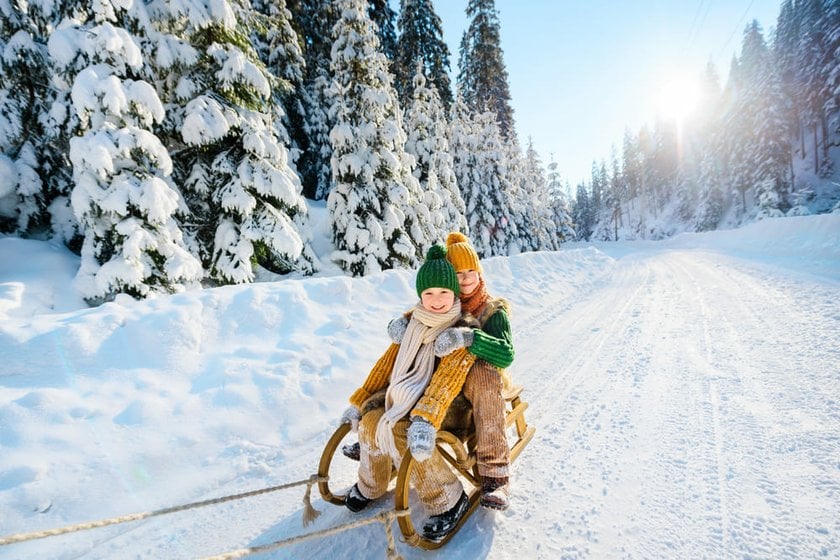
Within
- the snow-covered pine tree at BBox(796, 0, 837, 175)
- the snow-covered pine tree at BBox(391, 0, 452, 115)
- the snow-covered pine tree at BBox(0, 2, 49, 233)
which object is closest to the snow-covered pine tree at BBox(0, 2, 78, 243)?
the snow-covered pine tree at BBox(0, 2, 49, 233)

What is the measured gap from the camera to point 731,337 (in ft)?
16.3

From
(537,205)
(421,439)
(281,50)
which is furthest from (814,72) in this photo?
(421,439)

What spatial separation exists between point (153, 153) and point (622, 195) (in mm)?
80655

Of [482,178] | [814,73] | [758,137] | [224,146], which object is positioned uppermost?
[814,73]

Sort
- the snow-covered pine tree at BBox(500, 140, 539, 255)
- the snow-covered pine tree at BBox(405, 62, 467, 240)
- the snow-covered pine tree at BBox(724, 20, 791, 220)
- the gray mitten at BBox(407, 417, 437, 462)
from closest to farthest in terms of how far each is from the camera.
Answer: the gray mitten at BBox(407, 417, 437, 462), the snow-covered pine tree at BBox(405, 62, 467, 240), the snow-covered pine tree at BBox(500, 140, 539, 255), the snow-covered pine tree at BBox(724, 20, 791, 220)

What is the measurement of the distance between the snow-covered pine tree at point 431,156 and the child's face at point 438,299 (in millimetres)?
11957

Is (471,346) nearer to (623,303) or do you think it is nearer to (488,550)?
(488,550)

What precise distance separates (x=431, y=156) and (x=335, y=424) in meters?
13.8

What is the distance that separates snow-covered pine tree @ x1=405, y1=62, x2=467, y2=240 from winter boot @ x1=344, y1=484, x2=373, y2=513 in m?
12.2

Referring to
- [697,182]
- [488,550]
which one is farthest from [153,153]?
[697,182]

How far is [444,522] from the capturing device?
85.6 inches

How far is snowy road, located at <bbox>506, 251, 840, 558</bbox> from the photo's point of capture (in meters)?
2.07

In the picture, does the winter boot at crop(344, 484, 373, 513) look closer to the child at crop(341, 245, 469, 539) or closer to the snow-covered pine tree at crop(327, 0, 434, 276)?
the child at crop(341, 245, 469, 539)

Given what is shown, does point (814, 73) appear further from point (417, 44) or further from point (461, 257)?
point (461, 257)
